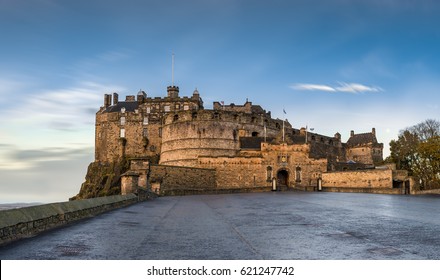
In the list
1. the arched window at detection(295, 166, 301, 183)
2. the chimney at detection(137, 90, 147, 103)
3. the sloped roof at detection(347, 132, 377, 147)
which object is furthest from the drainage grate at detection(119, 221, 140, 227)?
the sloped roof at detection(347, 132, 377, 147)

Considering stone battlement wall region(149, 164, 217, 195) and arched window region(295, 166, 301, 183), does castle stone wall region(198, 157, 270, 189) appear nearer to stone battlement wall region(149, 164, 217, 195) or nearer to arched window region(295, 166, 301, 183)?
stone battlement wall region(149, 164, 217, 195)

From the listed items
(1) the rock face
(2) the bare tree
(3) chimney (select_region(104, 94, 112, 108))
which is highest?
(3) chimney (select_region(104, 94, 112, 108))

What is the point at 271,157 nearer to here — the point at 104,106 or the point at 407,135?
the point at 407,135

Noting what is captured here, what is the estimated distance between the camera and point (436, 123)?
50.4m

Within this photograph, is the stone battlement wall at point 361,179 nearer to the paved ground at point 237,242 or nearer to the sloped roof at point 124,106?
the paved ground at point 237,242

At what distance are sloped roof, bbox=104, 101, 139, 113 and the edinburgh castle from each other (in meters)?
0.16

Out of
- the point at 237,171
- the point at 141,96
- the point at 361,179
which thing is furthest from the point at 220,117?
the point at 361,179

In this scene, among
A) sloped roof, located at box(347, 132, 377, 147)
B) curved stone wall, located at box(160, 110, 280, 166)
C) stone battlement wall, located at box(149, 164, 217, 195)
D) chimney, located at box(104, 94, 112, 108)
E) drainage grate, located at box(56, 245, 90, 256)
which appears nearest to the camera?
drainage grate, located at box(56, 245, 90, 256)

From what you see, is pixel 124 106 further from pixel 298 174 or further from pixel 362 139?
pixel 362 139

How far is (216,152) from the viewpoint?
5844cm

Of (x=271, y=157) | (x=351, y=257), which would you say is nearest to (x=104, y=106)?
(x=271, y=157)

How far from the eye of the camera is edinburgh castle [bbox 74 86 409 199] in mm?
41781
